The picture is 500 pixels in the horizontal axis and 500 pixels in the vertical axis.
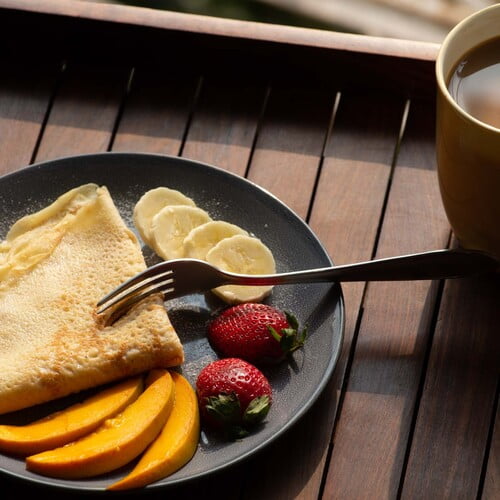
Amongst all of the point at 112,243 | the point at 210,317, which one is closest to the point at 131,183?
the point at 112,243

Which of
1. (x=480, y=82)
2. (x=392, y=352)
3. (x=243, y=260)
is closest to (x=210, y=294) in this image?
(x=243, y=260)

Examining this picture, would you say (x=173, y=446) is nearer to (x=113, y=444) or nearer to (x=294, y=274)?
(x=113, y=444)

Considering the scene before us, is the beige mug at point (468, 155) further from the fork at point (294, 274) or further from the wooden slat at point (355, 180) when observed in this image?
the wooden slat at point (355, 180)

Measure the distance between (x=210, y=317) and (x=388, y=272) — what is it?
27 cm

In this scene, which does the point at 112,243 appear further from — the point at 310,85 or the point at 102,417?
the point at 310,85

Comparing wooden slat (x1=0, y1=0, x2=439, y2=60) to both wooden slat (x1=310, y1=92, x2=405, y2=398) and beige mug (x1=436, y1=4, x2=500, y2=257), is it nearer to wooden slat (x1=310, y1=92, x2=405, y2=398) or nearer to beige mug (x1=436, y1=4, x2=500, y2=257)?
wooden slat (x1=310, y1=92, x2=405, y2=398)

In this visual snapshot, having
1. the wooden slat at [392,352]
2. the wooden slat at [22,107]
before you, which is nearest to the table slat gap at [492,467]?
the wooden slat at [392,352]

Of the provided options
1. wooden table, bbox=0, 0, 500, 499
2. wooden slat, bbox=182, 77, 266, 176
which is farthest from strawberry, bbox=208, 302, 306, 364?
wooden slat, bbox=182, 77, 266, 176

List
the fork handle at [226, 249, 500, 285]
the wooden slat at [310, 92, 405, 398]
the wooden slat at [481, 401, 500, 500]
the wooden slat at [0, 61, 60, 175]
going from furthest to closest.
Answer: the wooden slat at [0, 61, 60, 175] < the wooden slat at [310, 92, 405, 398] < the fork handle at [226, 249, 500, 285] < the wooden slat at [481, 401, 500, 500]

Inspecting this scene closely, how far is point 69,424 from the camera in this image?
4.23 feet

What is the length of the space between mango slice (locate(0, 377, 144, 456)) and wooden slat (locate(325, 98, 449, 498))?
30cm

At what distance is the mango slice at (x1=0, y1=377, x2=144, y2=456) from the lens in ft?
4.16

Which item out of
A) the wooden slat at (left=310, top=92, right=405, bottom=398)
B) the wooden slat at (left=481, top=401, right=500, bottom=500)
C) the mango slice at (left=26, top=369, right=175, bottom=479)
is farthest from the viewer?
the wooden slat at (left=310, top=92, right=405, bottom=398)

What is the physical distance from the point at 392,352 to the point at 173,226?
376 mm
